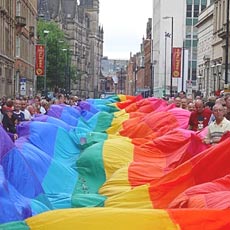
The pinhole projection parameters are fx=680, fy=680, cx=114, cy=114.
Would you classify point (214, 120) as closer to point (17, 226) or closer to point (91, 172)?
point (91, 172)

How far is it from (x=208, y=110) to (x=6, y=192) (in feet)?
26.3

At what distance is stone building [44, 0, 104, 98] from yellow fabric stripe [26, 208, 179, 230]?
13424 cm

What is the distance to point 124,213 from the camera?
251 inches

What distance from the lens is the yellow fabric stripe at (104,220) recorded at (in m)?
6.20

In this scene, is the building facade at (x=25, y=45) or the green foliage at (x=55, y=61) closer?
the building facade at (x=25, y=45)

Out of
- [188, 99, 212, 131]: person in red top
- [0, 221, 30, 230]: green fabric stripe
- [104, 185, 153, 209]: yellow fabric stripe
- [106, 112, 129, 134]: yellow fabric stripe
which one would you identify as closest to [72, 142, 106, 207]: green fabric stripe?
[188, 99, 212, 131]: person in red top

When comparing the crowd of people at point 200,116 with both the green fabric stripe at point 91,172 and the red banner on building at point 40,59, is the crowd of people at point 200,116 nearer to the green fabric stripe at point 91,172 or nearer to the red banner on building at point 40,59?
the green fabric stripe at point 91,172

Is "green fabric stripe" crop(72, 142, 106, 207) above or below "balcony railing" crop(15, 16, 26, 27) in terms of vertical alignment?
below

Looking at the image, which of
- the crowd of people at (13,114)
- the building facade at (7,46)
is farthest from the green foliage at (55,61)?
the crowd of people at (13,114)

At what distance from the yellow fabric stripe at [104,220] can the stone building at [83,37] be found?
134 m

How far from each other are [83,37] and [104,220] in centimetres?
16620

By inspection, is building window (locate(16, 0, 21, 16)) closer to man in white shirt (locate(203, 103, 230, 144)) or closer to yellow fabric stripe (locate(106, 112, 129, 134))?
yellow fabric stripe (locate(106, 112, 129, 134))

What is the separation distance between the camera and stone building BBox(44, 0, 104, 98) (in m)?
158

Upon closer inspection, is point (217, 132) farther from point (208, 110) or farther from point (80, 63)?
point (80, 63)
